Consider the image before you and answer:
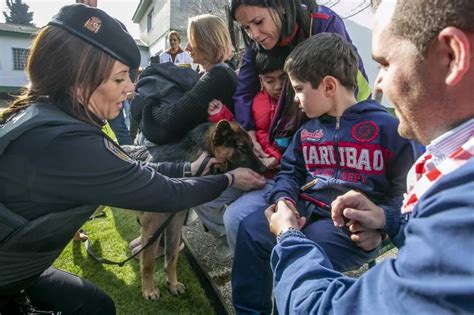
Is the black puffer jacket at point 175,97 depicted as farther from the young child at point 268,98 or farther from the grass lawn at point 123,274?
the grass lawn at point 123,274

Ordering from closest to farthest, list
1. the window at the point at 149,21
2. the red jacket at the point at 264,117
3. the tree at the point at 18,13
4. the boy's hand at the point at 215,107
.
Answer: the red jacket at the point at 264,117 < the boy's hand at the point at 215,107 < the window at the point at 149,21 < the tree at the point at 18,13

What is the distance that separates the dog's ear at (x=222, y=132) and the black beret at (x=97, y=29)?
1.14 metres

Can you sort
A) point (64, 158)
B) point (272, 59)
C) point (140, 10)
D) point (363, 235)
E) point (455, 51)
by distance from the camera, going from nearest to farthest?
1. point (455, 51)
2. point (64, 158)
3. point (363, 235)
4. point (272, 59)
5. point (140, 10)

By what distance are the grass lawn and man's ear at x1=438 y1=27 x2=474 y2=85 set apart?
302cm

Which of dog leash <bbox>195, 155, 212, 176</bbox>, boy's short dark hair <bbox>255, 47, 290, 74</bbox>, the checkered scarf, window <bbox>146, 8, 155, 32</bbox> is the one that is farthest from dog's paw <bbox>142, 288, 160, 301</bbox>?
window <bbox>146, 8, 155, 32</bbox>

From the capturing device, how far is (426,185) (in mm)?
1048

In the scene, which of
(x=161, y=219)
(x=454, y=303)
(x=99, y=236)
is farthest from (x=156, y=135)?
(x=454, y=303)

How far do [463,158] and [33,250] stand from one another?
2.24 metres

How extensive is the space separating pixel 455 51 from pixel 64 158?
6.23ft

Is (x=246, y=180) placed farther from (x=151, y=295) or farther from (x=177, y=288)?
(x=151, y=295)

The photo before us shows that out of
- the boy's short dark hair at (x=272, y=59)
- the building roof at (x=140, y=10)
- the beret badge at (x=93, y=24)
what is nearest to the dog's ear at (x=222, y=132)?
the boy's short dark hair at (x=272, y=59)

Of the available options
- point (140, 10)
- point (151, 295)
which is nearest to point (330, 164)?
point (151, 295)

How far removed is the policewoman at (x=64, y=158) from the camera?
192 centimetres

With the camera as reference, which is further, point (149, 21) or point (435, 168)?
point (149, 21)
